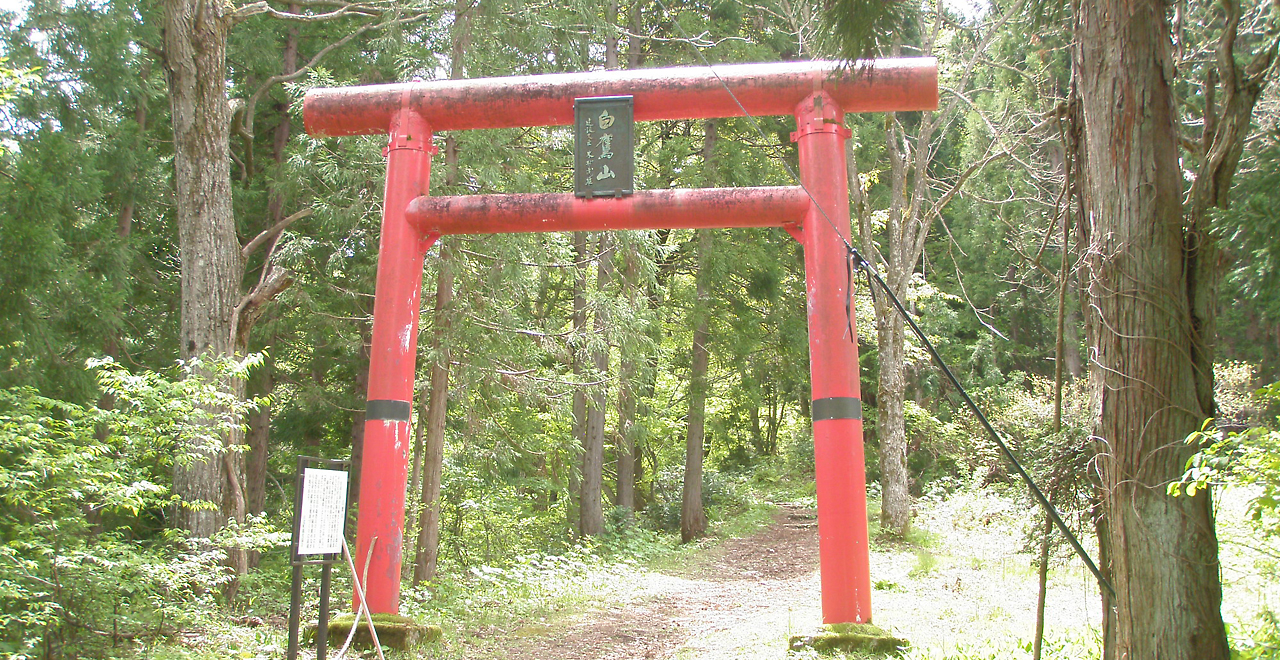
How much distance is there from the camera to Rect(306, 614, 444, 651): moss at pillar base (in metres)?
5.99

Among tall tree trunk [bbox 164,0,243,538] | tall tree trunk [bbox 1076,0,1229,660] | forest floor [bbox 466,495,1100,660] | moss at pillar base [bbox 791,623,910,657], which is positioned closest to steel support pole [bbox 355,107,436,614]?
forest floor [bbox 466,495,1100,660]

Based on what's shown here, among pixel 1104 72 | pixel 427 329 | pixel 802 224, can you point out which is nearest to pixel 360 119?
pixel 427 329

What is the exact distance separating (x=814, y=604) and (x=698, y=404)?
19.9ft

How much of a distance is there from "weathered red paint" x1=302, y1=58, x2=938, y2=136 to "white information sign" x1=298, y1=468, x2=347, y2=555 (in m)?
3.33

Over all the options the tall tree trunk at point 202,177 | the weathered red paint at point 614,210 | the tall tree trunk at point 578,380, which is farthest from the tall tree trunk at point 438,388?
the tall tree trunk at point 578,380

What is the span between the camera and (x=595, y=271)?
15.1 metres

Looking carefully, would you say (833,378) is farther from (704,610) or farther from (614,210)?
(704,610)

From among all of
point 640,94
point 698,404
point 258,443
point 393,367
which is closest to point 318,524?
point 393,367

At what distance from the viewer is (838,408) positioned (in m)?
6.20

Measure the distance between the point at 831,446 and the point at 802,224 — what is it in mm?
1760

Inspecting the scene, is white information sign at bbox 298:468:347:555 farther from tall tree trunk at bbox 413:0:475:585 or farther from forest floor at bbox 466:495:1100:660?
tall tree trunk at bbox 413:0:475:585

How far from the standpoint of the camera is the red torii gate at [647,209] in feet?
20.3

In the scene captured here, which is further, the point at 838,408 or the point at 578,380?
the point at 578,380

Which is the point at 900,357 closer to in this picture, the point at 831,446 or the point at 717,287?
the point at 717,287
